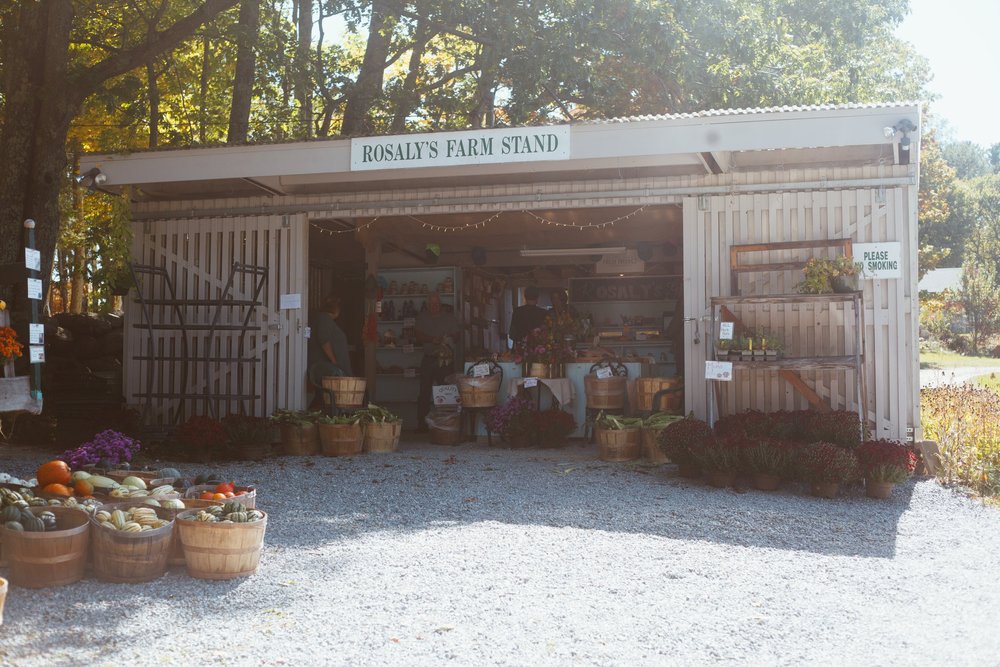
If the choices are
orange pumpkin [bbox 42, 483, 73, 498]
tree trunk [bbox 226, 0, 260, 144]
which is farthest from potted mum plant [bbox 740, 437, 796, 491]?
tree trunk [bbox 226, 0, 260, 144]

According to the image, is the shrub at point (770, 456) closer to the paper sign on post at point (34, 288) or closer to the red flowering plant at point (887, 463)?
the red flowering plant at point (887, 463)

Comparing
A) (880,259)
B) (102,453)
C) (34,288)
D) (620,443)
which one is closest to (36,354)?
(34,288)

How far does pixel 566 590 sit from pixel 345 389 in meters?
5.76

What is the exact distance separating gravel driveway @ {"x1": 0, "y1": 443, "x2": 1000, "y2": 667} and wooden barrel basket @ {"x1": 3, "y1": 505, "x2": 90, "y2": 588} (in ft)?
0.30

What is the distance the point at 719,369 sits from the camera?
8195mm

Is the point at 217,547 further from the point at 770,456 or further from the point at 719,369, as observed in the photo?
the point at 719,369

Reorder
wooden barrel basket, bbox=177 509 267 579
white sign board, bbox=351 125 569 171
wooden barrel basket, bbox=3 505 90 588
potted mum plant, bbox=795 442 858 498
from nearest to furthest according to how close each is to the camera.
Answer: wooden barrel basket, bbox=3 505 90 588, wooden barrel basket, bbox=177 509 267 579, potted mum plant, bbox=795 442 858 498, white sign board, bbox=351 125 569 171

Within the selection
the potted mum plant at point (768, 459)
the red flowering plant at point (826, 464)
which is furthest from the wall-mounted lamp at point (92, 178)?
the red flowering plant at point (826, 464)

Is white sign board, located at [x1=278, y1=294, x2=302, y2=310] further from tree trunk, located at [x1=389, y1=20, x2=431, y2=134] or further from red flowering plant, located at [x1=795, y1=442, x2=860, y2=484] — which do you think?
tree trunk, located at [x1=389, y1=20, x2=431, y2=134]

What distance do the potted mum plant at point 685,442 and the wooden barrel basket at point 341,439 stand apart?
3.28 metres

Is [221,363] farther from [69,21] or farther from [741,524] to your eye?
[741,524]

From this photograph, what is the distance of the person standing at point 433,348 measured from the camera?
470 inches

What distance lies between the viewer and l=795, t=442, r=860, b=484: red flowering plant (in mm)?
7004

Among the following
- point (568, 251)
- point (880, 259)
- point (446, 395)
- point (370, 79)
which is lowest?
point (446, 395)
